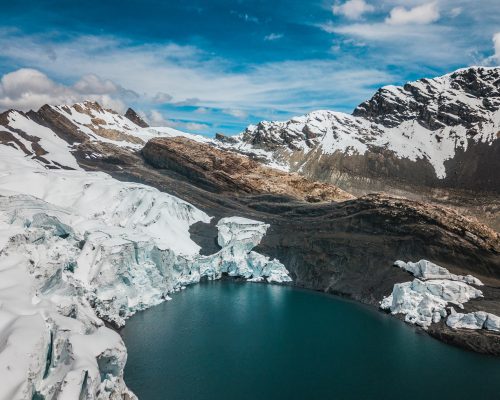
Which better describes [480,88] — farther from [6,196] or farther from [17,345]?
[17,345]

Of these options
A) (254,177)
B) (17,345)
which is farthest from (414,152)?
(17,345)

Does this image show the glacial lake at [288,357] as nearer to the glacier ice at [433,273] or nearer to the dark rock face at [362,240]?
the dark rock face at [362,240]

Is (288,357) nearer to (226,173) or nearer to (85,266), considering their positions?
(85,266)

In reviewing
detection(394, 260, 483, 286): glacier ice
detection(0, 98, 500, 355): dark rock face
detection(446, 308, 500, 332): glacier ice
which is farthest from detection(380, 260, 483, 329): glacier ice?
detection(0, 98, 500, 355): dark rock face

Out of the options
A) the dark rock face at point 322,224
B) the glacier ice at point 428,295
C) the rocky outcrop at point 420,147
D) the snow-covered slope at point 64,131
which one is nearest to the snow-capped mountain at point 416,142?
the rocky outcrop at point 420,147

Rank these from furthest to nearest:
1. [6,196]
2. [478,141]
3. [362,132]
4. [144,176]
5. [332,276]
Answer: [362,132] < [478,141] < [144,176] < [332,276] < [6,196]

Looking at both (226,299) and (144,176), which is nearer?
(226,299)
